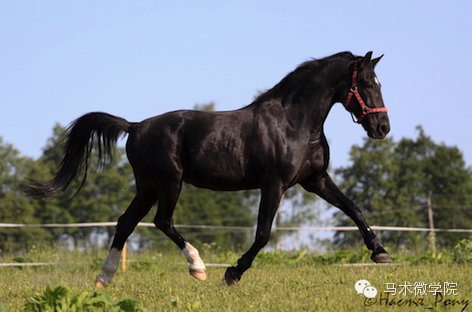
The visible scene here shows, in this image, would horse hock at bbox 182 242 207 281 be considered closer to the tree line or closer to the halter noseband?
the halter noseband

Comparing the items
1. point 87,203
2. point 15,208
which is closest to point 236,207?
point 87,203

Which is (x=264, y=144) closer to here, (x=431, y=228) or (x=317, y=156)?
(x=317, y=156)

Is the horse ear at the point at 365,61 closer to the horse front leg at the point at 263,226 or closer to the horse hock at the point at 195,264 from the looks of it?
the horse front leg at the point at 263,226

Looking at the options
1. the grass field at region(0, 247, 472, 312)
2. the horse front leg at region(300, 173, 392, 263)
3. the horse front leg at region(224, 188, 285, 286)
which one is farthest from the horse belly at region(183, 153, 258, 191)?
the grass field at region(0, 247, 472, 312)

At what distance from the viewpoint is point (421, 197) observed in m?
54.6

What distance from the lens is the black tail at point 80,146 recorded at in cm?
862

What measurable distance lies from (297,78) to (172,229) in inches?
83.0

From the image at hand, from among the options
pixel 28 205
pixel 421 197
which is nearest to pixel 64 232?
pixel 28 205

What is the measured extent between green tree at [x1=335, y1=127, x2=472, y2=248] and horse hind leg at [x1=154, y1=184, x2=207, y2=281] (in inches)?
1724

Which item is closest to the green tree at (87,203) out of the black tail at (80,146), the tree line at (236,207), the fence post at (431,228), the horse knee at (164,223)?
the tree line at (236,207)

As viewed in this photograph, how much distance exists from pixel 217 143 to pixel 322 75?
1.32 m

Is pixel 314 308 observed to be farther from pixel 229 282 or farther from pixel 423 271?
pixel 423 271

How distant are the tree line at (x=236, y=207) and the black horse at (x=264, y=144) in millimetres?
42644

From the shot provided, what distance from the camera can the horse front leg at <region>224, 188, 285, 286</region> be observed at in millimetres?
7156
